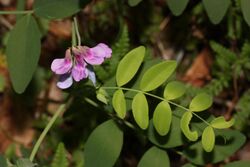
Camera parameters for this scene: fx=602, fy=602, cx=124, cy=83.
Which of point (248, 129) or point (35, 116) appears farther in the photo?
point (35, 116)

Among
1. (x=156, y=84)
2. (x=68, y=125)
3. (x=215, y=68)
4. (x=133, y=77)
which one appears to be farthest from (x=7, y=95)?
(x=156, y=84)

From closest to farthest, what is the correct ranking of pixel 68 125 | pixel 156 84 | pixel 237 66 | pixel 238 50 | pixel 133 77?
pixel 156 84 → pixel 133 77 → pixel 237 66 → pixel 238 50 → pixel 68 125

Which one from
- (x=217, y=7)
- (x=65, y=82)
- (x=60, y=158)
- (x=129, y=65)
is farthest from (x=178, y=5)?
(x=60, y=158)

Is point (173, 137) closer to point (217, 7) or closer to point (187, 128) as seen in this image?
point (187, 128)

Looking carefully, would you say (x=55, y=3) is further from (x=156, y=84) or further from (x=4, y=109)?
(x=4, y=109)

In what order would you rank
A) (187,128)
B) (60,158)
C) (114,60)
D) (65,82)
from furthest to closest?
(114,60), (60,158), (65,82), (187,128)

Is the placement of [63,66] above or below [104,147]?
above

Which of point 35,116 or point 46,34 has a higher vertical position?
point 46,34
